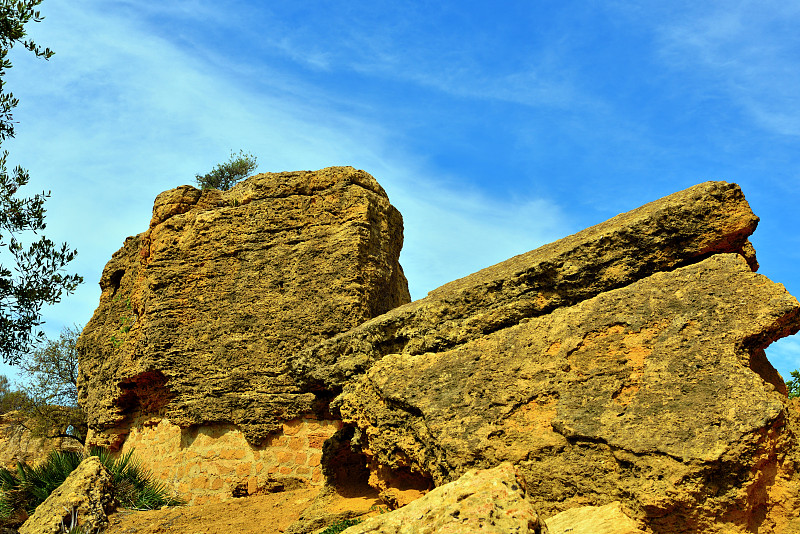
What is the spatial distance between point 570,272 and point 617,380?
1326 millimetres

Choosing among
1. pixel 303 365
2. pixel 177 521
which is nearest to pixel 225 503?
pixel 177 521

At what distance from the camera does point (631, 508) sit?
15.7ft

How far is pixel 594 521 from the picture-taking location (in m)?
4.71

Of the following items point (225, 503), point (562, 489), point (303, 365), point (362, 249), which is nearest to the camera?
point (562, 489)

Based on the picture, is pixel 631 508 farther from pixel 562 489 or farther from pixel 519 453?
pixel 519 453

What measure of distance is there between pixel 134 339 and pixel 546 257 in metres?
6.95

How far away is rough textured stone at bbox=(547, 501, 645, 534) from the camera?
4.56m

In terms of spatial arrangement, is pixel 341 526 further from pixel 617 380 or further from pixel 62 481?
pixel 62 481

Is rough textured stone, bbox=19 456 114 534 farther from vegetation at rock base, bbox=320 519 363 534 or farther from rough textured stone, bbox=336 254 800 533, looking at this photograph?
rough textured stone, bbox=336 254 800 533

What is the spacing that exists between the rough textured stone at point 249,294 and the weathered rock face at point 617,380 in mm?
2281

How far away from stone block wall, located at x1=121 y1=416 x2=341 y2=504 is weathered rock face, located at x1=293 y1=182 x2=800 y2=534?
2174 mm

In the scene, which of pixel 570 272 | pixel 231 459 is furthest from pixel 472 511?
pixel 231 459

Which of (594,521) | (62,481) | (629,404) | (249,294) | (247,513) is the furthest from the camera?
(62,481)

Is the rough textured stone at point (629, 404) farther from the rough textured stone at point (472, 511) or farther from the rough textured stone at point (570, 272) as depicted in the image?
the rough textured stone at point (472, 511)
